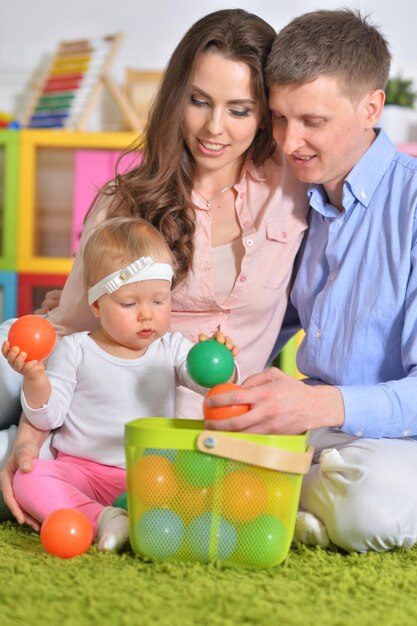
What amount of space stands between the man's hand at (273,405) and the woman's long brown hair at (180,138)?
0.51m

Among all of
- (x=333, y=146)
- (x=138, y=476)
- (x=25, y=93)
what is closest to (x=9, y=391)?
(x=138, y=476)

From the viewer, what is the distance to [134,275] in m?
1.57

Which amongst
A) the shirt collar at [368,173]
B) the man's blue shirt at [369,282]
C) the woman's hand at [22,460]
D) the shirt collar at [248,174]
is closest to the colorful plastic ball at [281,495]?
the man's blue shirt at [369,282]

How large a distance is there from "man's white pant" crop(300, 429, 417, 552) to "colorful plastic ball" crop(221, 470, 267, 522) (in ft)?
0.66

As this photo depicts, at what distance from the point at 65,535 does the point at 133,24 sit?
269 cm

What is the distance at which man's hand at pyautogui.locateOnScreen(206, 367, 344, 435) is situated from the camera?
1.30 m

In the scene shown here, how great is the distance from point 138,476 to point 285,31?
90 cm

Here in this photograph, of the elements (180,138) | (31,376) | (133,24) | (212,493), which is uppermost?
(133,24)

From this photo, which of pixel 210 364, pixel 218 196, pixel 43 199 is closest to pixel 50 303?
pixel 218 196

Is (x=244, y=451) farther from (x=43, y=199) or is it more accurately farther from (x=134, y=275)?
(x=43, y=199)

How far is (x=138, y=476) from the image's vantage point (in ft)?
4.20

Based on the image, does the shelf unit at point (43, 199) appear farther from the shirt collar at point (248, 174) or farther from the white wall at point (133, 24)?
the shirt collar at point (248, 174)

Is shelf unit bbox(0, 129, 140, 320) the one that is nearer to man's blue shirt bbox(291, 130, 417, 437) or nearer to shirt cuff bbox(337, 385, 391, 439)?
man's blue shirt bbox(291, 130, 417, 437)

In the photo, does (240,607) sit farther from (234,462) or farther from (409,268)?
Answer: (409,268)
